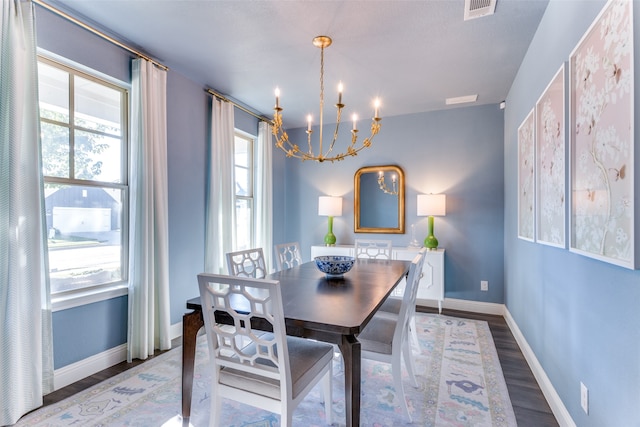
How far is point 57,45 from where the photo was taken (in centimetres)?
218

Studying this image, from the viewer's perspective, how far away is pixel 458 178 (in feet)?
13.5

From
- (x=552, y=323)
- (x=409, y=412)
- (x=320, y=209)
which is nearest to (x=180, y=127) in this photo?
(x=320, y=209)

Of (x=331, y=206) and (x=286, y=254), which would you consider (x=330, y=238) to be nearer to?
(x=331, y=206)

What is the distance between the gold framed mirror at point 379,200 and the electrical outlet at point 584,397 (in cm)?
289

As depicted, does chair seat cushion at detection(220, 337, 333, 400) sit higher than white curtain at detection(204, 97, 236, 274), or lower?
lower

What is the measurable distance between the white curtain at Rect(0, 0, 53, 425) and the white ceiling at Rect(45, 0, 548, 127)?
18.5 inches

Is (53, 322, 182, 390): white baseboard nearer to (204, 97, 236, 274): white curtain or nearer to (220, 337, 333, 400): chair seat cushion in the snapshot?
(204, 97, 236, 274): white curtain

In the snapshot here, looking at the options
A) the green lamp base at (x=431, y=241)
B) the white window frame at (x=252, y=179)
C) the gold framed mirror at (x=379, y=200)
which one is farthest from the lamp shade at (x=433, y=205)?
the white window frame at (x=252, y=179)

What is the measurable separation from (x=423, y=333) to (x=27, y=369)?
316 centimetres

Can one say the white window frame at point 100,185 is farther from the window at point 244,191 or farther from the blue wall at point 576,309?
the blue wall at point 576,309

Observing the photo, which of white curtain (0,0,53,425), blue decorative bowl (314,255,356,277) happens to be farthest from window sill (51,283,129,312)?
blue decorative bowl (314,255,356,277)

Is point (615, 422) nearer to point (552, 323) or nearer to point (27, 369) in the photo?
point (552, 323)

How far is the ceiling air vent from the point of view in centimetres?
204

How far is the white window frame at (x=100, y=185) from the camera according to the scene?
7.24ft
